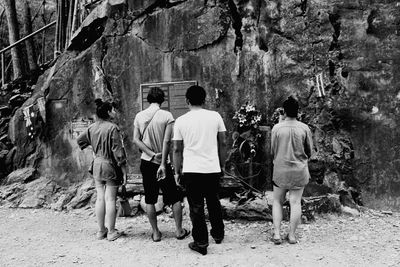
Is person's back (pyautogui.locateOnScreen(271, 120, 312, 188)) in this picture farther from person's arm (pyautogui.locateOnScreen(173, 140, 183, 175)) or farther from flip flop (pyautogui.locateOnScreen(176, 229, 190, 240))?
flip flop (pyautogui.locateOnScreen(176, 229, 190, 240))

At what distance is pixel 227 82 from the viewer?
6559mm

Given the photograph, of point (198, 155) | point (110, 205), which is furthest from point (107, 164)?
point (198, 155)

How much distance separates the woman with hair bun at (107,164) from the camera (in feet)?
16.3

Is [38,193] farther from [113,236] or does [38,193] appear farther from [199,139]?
[199,139]

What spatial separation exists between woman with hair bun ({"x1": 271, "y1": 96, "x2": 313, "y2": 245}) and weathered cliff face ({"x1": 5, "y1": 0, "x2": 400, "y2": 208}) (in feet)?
4.97

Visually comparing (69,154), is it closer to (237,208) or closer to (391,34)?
(237,208)

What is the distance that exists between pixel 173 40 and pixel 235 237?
3.77m

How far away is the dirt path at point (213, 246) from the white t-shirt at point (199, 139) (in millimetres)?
1067

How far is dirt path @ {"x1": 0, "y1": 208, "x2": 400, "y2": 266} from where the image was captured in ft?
13.9

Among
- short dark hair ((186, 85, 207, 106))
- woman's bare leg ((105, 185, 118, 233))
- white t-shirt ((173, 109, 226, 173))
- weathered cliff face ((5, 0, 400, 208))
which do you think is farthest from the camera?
→ weathered cliff face ((5, 0, 400, 208))

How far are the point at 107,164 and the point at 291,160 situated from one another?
243 cm

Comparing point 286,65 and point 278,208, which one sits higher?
point 286,65

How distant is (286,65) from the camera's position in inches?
248

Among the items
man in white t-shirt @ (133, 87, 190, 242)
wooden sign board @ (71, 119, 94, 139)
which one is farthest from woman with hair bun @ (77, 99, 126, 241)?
wooden sign board @ (71, 119, 94, 139)
